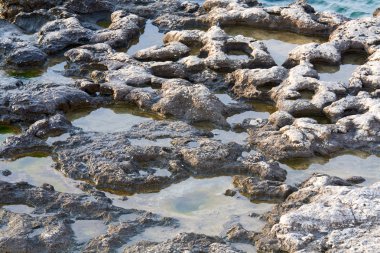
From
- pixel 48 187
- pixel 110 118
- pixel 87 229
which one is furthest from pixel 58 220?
pixel 110 118

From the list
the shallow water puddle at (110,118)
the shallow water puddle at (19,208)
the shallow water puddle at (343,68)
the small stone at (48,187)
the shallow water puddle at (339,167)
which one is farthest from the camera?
the shallow water puddle at (343,68)

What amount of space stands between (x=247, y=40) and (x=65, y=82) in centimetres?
272

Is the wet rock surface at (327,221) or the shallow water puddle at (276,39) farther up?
the wet rock surface at (327,221)

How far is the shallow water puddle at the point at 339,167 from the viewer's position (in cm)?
773

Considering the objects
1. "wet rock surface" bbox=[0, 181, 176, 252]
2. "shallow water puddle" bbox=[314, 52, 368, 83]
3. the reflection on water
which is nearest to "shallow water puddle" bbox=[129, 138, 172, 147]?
the reflection on water

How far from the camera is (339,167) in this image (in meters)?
7.93

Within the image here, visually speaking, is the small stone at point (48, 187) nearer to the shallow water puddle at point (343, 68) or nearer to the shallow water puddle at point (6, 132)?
the shallow water puddle at point (6, 132)

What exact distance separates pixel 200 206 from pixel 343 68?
393 centimetres

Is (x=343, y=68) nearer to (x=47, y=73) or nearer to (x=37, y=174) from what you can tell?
(x=47, y=73)

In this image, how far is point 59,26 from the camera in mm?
11383

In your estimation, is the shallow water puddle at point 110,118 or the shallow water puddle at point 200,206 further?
the shallow water puddle at point 110,118

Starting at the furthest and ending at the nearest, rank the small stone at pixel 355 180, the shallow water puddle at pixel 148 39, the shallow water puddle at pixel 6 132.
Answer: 1. the shallow water puddle at pixel 148 39
2. the shallow water puddle at pixel 6 132
3. the small stone at pixel 355 180

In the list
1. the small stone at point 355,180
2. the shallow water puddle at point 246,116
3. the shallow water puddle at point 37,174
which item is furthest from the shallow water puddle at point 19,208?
the small stone at point 355,180

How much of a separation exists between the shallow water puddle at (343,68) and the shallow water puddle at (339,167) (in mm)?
1989
